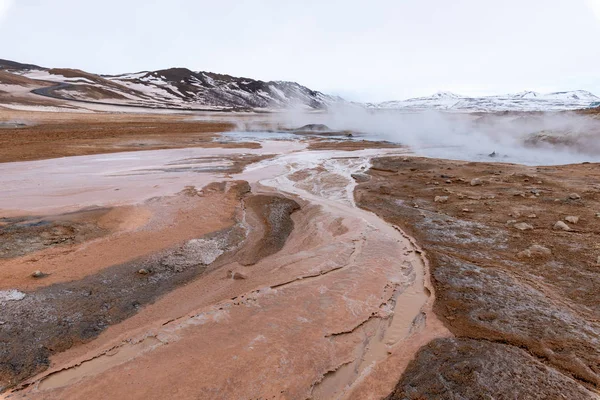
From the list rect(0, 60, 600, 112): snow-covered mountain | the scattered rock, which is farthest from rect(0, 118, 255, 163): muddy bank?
rect(0, 60, 600, 112): snow-covered mountain

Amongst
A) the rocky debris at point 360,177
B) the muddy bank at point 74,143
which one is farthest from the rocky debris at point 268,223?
the muddy bank at point 74,143

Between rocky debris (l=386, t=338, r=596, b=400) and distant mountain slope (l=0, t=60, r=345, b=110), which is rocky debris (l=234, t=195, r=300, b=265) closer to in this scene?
rocky debris (l=386, t=338, r=596, b=400)

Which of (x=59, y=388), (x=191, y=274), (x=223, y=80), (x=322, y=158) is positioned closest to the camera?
(x=59, y=388)

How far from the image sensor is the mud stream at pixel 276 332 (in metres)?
3.40

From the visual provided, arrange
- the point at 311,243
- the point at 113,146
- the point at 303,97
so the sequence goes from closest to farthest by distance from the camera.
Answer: the point at 311,243
the point at 113,146
the point at 303,97

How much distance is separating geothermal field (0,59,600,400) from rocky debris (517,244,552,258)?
0.03 meters

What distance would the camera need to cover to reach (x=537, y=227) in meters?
7.36

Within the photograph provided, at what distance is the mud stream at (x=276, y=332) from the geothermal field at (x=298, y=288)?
2 cm

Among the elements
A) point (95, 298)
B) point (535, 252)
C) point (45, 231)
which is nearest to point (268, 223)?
point (95, 298)

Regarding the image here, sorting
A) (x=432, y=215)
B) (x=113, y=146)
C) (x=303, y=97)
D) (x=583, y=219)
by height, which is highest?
(x=303, y=97)

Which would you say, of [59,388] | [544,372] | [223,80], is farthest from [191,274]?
[223,80]

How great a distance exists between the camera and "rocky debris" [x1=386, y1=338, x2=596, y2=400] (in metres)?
3.23

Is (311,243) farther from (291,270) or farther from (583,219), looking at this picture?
(583,219)

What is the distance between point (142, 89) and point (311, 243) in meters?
95.4
